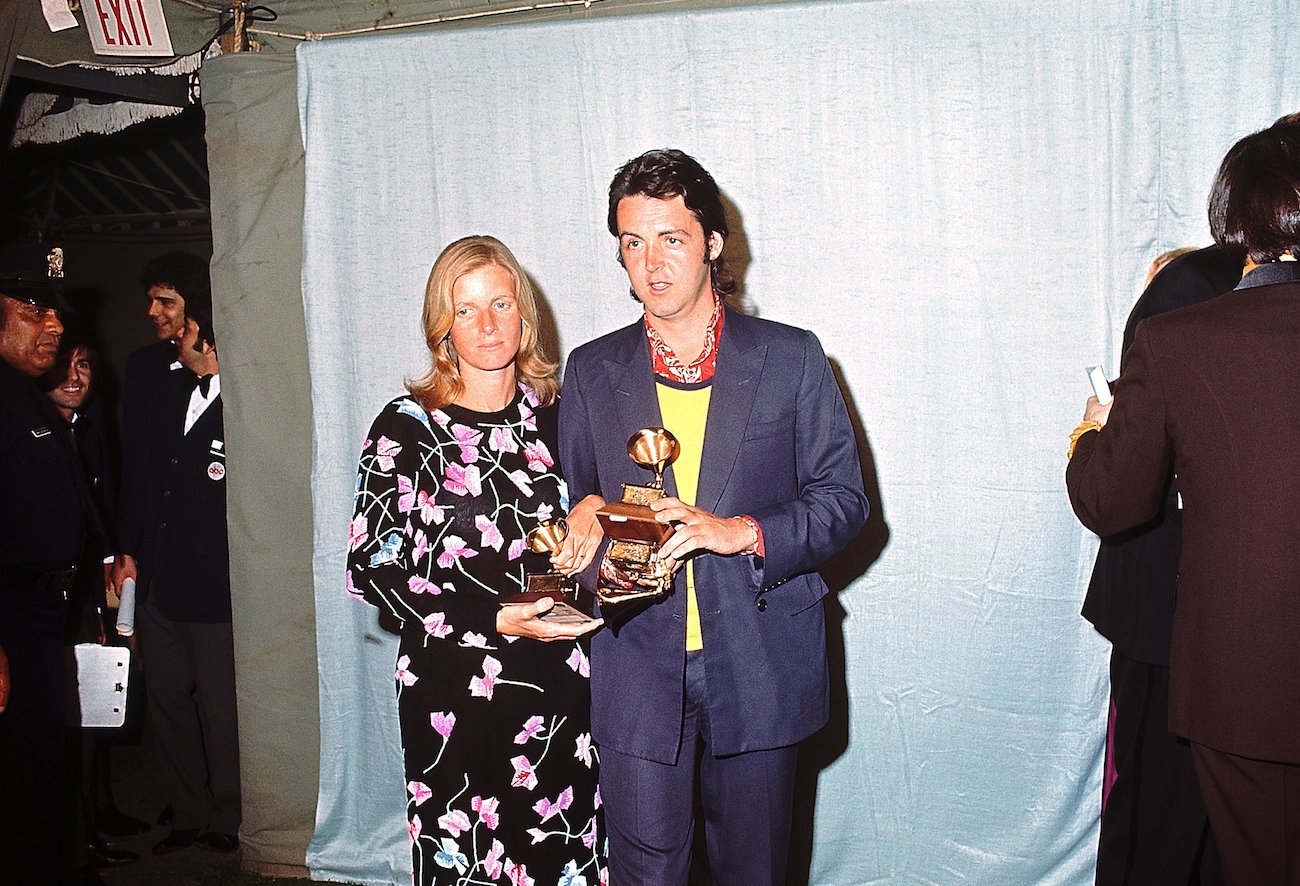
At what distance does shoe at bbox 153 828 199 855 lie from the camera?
13.9 ft

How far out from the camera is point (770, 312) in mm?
3459

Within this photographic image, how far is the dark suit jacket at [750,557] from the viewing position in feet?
7.74

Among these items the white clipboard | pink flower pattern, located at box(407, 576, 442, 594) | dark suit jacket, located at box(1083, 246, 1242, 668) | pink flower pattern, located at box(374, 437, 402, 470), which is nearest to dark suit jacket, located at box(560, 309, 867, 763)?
pink flower pattern, located at box(407, 576, 442, 594)

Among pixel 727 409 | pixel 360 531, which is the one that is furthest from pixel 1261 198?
pixel 360 531

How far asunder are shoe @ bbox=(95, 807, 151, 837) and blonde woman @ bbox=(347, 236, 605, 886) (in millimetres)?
2356

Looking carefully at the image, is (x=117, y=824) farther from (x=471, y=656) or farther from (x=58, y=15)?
(x=58, y=15)

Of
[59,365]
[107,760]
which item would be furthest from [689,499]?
[107,760]

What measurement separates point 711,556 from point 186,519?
9.24 feet

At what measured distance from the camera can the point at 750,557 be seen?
7.63 feet

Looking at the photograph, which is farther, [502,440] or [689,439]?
[502,440]

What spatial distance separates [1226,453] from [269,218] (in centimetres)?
322

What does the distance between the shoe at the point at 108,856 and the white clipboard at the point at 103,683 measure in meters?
0.74

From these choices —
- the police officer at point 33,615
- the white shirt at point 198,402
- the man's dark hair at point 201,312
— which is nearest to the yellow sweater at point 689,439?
the police officer at point 33,615

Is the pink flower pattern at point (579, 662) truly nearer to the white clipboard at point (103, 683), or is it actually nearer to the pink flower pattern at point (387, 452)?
the pink flower pattern at point (387, 452)
